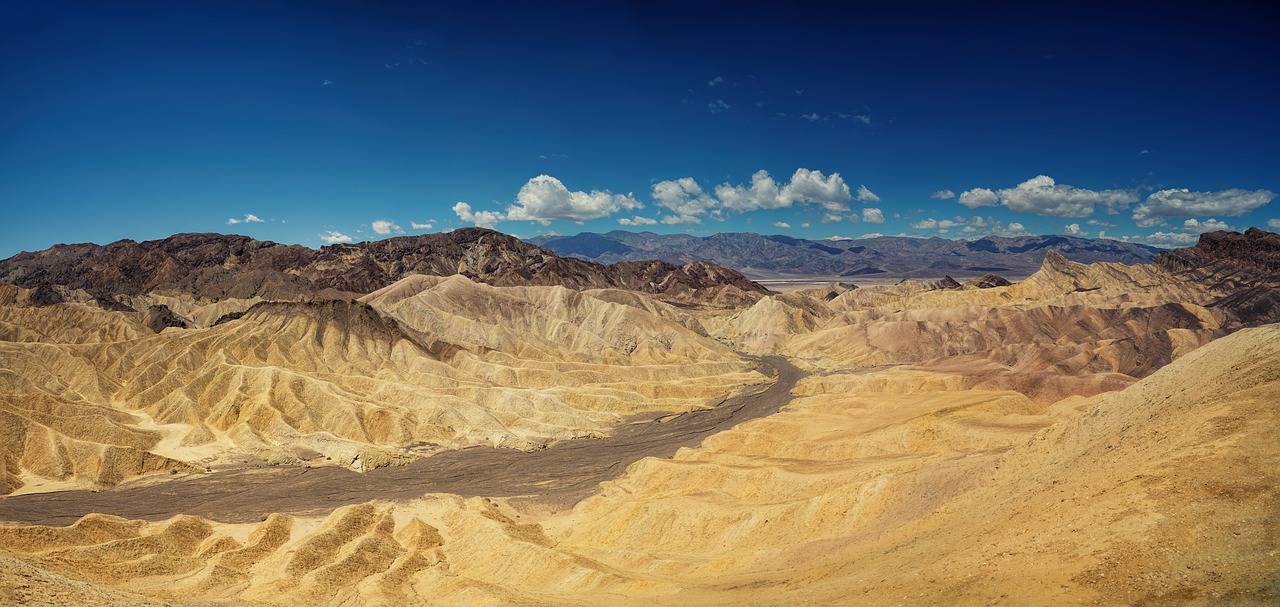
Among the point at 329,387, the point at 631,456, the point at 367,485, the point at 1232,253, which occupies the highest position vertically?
the point at 1232,253

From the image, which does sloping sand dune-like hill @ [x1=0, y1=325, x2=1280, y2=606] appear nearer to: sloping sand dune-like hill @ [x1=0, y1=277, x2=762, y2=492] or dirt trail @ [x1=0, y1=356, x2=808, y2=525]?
dirt trail @ [x1=0, y1=356, x2=808, y2=525]

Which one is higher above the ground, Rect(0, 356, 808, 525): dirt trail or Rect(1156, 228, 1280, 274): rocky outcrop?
Rect(1156, 228, 1280, 274): rocky outcrop

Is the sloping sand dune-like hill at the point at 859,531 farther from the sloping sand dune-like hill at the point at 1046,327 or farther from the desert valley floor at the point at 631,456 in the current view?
the sloping sand dune-like hill at the point at 1046,327

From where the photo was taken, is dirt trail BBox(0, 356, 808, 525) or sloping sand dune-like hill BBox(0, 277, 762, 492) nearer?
dirt trail BBox(0, 356, 808, 525)

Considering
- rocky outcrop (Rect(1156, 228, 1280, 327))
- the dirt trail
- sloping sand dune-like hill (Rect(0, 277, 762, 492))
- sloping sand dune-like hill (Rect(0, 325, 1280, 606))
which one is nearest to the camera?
sloping sand dune-like hill (Rect(0, 325, 1280, 606))

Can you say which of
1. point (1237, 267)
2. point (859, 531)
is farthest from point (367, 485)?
point (1237, 267)

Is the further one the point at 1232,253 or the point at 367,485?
the point at 1232,253

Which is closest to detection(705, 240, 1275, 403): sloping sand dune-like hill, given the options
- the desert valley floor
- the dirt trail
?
the desert valley floor

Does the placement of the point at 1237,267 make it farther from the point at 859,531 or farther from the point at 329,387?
the point at 329,387
